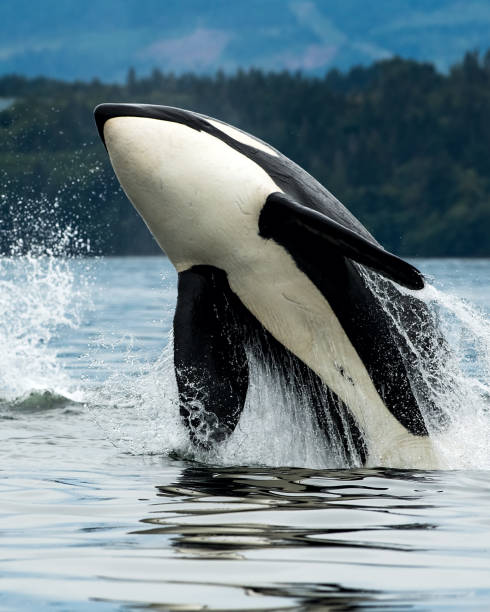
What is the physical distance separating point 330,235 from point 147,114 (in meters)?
1.80

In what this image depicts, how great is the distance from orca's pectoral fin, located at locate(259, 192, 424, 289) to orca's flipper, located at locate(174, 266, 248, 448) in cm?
60

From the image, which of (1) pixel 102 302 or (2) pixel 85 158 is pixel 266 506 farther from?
(2) pixel 85 158

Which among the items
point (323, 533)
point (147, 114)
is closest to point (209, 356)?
point (147, 114)

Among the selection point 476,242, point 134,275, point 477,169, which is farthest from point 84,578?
point 477,169

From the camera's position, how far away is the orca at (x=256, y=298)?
913cm

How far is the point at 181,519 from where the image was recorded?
23.5 feet

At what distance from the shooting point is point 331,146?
112m

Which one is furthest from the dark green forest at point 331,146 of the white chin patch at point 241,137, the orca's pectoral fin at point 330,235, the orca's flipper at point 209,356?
the orca's pectoral fin at point 330,235

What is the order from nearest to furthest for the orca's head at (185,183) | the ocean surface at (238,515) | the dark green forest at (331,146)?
1. the ocean surface at (238,515)
2. the orca's head at (185,183)
3. the dark green forest at (331,146)

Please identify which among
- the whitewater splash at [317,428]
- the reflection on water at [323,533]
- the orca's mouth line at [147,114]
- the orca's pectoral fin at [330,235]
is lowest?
the reflection on water at [323,533]

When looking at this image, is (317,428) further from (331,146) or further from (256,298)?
(331,146)

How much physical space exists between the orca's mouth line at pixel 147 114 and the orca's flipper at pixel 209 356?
1.12m

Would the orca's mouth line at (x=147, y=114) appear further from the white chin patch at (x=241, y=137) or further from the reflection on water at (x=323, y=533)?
the reflection on water at (x=323, y=533)

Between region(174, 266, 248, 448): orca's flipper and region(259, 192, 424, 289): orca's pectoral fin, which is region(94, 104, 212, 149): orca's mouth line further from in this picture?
region(174, 266, 248, 448): orca's flipper
